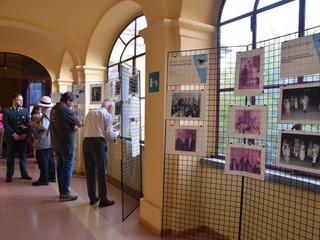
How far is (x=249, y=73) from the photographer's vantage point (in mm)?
2150

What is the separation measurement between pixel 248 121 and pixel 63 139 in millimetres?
2838

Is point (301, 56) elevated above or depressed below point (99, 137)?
above

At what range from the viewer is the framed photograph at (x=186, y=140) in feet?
8.21

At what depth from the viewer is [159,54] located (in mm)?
3143

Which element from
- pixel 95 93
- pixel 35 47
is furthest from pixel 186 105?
pixel 35 47

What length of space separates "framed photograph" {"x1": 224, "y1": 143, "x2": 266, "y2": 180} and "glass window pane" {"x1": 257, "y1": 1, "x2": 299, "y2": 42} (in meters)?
1.19

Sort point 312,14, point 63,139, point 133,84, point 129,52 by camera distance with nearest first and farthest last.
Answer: point 312,14
point 133,84
point 63,139
point 129,52

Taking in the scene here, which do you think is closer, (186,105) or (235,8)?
(186,105)

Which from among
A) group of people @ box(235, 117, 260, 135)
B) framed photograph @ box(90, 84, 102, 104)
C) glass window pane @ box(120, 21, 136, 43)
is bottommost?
group of people @ box(235, 117, 260, 135)

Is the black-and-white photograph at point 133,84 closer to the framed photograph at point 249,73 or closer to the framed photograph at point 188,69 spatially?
the framed photograph at point 188,69

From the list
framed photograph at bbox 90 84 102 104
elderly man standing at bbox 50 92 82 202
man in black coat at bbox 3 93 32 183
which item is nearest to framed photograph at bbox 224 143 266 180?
elderly man standing at bbox 50 92 82 202

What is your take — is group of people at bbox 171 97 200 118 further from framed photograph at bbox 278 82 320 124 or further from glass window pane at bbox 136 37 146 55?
glass window pane at bbox 136 37 146 55

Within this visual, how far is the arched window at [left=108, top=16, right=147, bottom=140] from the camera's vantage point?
5.02m

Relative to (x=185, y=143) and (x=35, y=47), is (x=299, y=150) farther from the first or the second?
(x=35, y=47)
